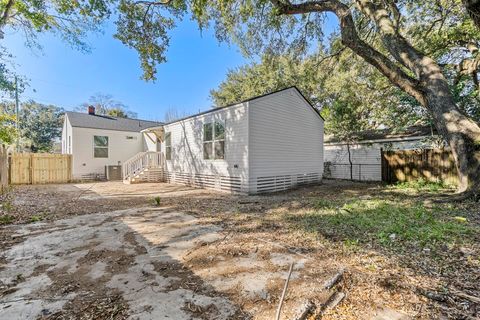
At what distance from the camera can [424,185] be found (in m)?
A: 9.53

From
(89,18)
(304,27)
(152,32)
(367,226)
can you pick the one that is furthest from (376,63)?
(89,18)

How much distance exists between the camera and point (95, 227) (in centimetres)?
476

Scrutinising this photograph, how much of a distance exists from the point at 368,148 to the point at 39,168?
63.9 ft

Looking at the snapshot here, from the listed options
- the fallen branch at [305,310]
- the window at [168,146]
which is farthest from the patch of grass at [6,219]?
the window at [168,146]

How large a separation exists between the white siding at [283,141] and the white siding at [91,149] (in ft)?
39.5

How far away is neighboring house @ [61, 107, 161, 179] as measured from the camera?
48.3ft

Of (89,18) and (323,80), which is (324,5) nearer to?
(89,18)

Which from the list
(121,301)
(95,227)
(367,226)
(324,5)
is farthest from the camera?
(324,5)

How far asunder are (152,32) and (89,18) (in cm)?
267

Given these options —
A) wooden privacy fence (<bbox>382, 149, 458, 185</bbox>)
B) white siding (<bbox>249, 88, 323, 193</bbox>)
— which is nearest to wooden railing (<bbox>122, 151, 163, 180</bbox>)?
white siding (<bbox>249, 88, 323, 193</bbox>)

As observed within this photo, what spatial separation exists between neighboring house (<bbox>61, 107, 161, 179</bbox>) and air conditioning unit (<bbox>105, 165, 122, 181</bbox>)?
0.43 metres

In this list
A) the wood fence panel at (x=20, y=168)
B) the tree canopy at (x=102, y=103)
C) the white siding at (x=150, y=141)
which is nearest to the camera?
the wood fence panel at (x=20, y=168)

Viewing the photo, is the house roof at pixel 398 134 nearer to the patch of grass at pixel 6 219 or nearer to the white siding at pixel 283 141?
the white siding at pixel 283 141

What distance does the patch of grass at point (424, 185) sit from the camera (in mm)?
8859
